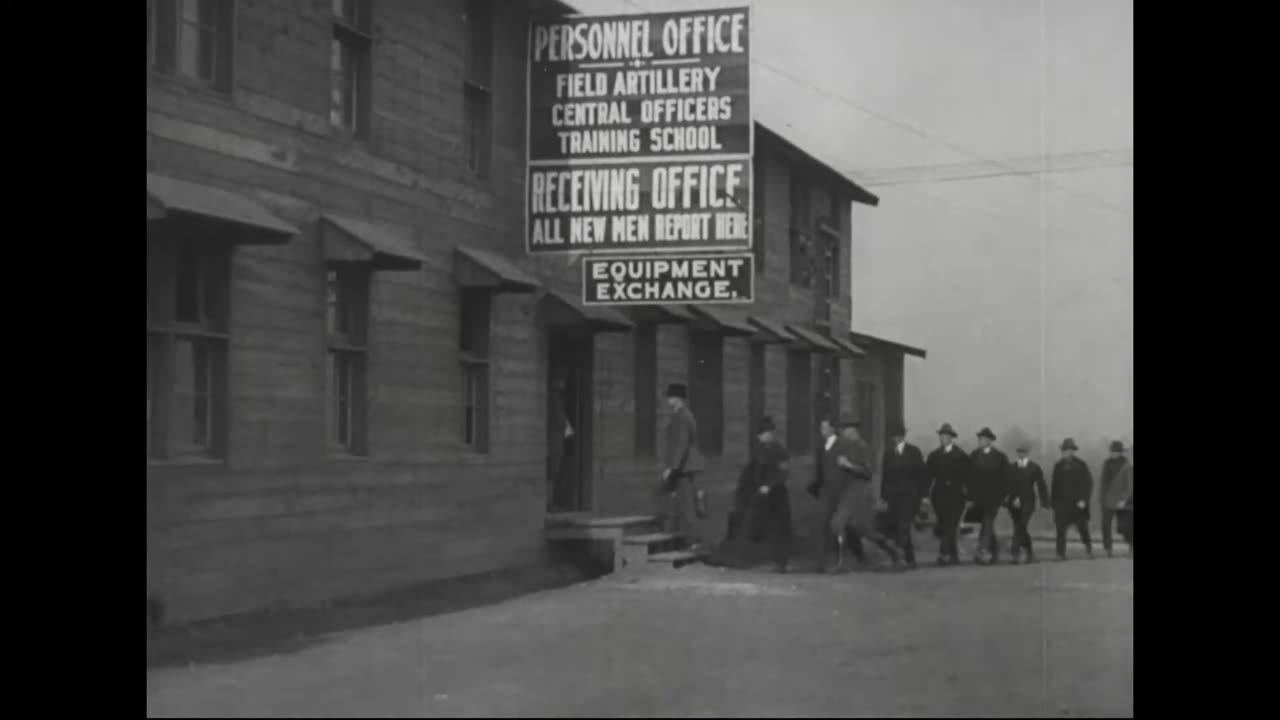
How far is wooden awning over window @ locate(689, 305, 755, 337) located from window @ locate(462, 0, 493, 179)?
5.99 ft

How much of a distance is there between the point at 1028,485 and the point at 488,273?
3.91m

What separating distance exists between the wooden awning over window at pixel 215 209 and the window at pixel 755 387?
3061mm

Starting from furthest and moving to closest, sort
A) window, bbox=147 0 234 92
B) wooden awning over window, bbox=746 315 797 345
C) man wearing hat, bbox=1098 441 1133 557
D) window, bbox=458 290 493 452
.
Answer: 1. window, bbox=458 290 493 452
2. wooden awning over window, bbox=746 315 797 345
3. man wearing hat, bbox=1098 441 1133 557
4. window, bbox=147 0 234 92

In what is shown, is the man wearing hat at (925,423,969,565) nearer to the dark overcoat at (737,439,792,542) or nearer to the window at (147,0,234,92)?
the dark overcoat at (737,439,792,542)

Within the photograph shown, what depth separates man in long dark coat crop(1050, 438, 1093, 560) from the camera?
10.1 metres

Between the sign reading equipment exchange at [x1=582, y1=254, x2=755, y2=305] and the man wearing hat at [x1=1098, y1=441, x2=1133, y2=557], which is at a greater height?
the sign reading equipment exchange at [x1=582, y1=254, x2=755, y2=305]

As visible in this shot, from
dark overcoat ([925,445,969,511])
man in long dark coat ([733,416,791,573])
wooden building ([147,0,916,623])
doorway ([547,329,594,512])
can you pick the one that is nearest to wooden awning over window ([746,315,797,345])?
wooden building ([147,0,916,623])

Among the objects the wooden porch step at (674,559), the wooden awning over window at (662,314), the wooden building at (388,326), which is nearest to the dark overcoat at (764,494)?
the wooden building at (388,326)

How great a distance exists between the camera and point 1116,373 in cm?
990

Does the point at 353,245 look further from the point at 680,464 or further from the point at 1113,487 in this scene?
the point at 1113,487

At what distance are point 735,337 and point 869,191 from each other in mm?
1333

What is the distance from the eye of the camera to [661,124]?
33.6 feet
